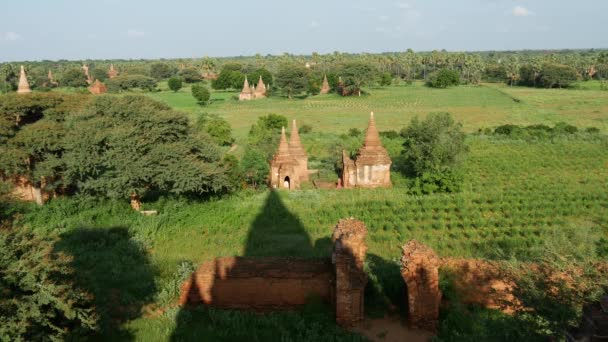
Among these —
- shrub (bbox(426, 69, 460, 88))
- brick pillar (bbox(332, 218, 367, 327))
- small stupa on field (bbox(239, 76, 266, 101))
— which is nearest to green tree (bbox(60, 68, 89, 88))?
small stupa on field (bbox(239, 76, 266, 101))

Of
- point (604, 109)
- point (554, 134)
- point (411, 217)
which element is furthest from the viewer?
point (604, 109)

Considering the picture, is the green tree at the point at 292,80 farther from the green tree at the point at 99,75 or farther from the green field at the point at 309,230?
the green field at the point at 309,230

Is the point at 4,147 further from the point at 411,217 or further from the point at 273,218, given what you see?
the point at 411,217

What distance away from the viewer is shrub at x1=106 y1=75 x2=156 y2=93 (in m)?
86.0

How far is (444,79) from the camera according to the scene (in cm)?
9056

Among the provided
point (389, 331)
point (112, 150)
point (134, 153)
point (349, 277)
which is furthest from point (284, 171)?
point (389, 331)

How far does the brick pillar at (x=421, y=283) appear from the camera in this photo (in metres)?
10.4

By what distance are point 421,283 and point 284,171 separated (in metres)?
14.4

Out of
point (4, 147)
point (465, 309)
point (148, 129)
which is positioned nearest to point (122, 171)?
point (148, 129)

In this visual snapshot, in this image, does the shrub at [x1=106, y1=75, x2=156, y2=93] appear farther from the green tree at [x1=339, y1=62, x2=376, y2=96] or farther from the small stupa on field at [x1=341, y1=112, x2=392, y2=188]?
the small stupa on field at [x1=341, y1=112, x2=392, y2=188]

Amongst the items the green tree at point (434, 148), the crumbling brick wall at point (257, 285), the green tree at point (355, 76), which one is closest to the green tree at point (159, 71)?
the green tree at point (355, 76)

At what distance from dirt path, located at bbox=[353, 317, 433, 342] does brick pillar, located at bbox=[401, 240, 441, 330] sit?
9.0 inches

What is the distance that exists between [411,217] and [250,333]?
10.4 metres

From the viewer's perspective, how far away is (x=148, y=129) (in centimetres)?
2009
